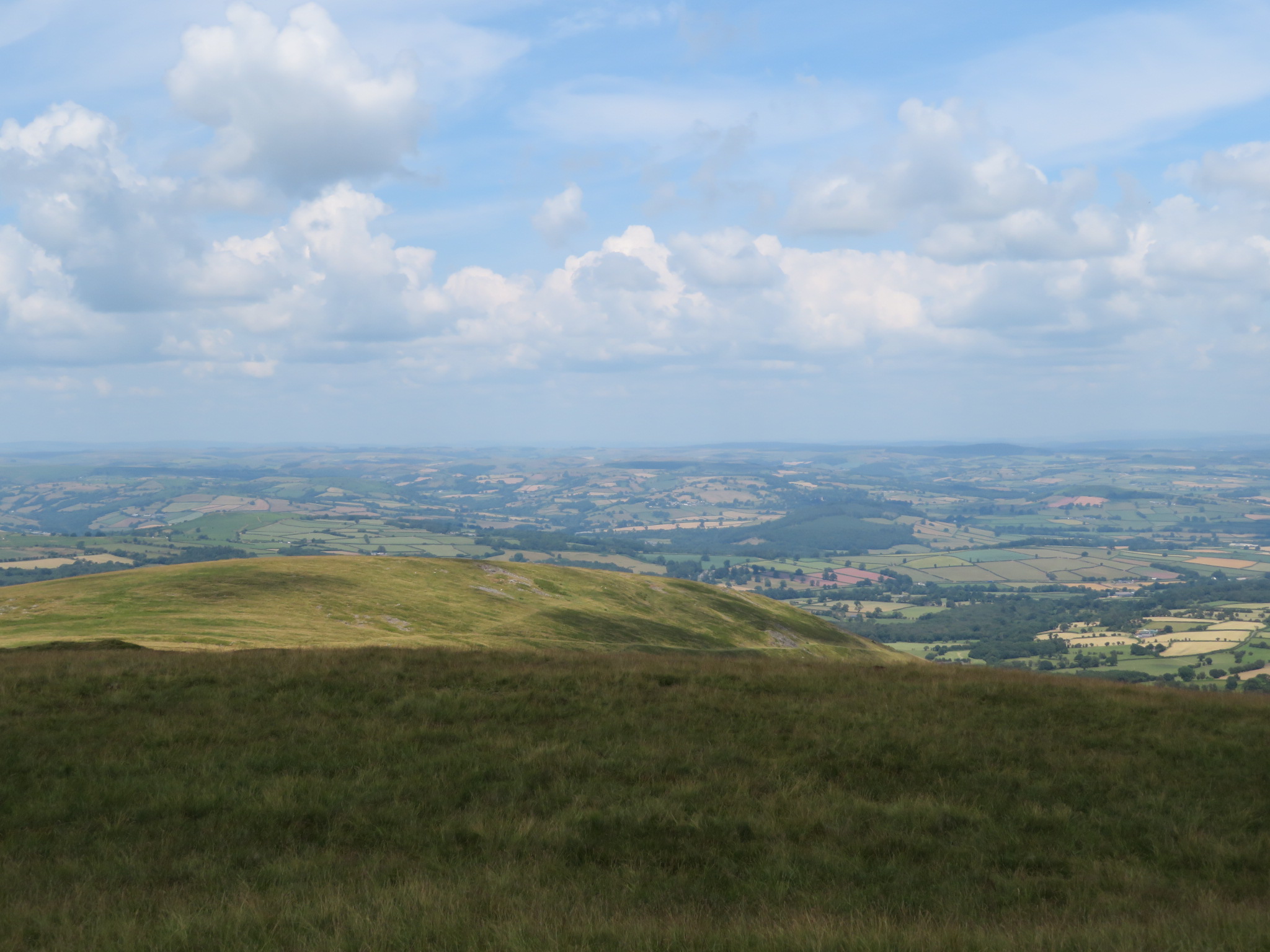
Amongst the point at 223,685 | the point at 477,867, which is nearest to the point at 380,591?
the point at 223,685

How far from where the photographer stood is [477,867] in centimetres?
1072

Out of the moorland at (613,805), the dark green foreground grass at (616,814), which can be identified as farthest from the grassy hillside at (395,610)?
the dark green foreground grass at (616,814)

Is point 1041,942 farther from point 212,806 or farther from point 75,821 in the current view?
point 75,821

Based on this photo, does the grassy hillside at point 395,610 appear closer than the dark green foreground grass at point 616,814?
No

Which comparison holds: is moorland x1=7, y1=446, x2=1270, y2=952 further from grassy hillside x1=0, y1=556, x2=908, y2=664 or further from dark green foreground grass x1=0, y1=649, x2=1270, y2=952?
grassy hillside x1=0, y1=556, x2=908, y2=664

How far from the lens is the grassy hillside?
42344 mm

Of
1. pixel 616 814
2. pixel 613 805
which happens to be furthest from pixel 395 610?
pixel 616 814

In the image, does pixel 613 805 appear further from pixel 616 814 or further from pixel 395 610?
pixel 395 610

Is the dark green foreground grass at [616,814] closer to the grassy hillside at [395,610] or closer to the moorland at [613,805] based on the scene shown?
the moorland at [613,805]

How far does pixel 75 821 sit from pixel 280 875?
170 inches

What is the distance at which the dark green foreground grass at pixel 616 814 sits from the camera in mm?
8828

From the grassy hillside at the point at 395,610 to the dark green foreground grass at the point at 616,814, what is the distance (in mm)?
19569

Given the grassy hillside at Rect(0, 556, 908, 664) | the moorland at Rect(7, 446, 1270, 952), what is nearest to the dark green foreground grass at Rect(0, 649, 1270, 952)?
the moorland at Rect(7, 446, 1270, 952)

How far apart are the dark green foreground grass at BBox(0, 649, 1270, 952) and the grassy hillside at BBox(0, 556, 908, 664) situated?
770 inches
